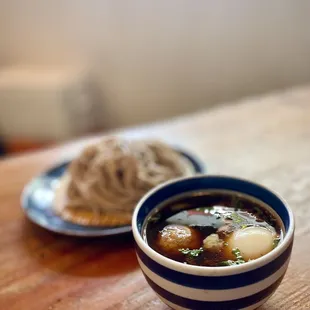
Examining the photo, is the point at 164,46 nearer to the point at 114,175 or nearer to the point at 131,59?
the point at 131,59

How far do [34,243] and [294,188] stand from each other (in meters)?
0.44

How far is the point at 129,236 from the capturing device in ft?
2.29

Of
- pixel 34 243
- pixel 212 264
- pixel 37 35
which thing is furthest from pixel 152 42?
pixel 212 264

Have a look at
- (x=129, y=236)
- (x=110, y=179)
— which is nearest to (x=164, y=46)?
(x=110, y=179)

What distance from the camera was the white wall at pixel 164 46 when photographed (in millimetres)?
1941

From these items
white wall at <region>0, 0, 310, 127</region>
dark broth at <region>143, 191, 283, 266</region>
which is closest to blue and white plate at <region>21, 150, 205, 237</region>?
dark broth at <region>143, 191, 283, 266</region>

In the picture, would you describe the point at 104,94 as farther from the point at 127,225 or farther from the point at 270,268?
the point at 270,268

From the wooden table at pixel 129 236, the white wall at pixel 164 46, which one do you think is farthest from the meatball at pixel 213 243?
the white wall at pixel 164 46

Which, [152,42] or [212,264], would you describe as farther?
[152,42]

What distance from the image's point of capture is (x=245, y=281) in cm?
46

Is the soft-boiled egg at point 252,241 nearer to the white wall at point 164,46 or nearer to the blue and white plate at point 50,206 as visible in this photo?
the blue and white plate at point 50,206

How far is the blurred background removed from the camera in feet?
6.43

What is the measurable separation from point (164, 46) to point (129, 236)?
1590 millimetres

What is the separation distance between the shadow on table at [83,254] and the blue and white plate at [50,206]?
14 mm
